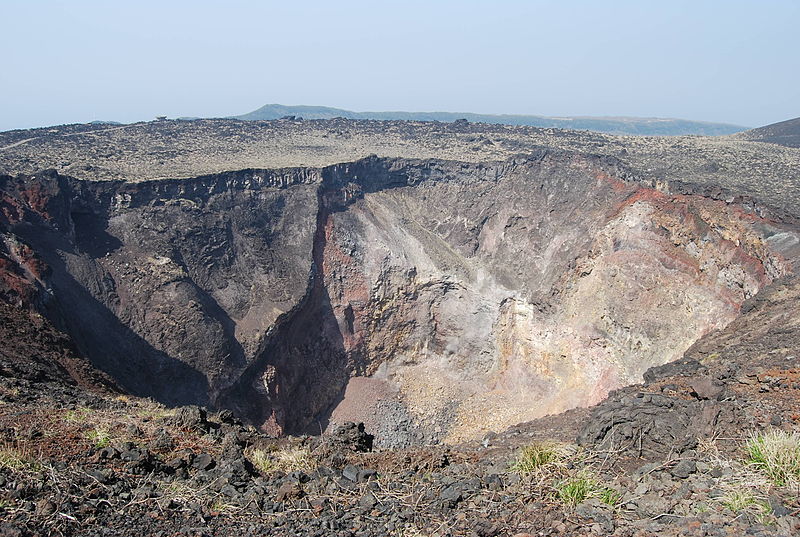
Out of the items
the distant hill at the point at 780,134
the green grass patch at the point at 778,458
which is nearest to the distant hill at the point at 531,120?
the distant hill at the point at 780,134

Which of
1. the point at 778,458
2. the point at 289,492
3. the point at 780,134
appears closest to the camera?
the point at 778,458

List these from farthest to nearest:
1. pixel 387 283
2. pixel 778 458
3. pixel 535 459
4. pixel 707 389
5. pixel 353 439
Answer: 1. pixel 387 283
2. pixel 353 439
3. pixel 707 389
4. pixel 535 459
5. pixel 778 458

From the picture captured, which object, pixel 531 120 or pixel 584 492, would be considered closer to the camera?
pixel 584 492

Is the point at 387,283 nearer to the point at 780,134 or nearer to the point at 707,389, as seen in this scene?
the point at 707,389

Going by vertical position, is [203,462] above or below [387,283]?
above

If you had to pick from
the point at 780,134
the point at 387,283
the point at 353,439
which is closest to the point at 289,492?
the point at 353,439

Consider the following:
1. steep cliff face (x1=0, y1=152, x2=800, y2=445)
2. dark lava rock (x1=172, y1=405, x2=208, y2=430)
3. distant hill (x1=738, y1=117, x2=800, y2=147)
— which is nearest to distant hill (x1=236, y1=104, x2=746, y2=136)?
distant hill (x1=738, y1=117, x2=800, y2=147)

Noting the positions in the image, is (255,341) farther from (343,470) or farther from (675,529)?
(675,529)
